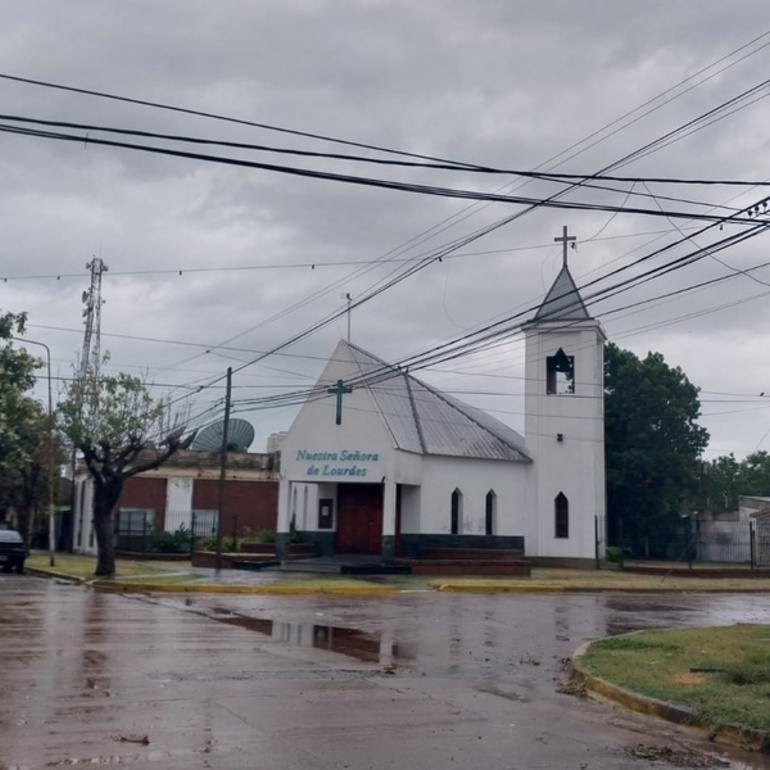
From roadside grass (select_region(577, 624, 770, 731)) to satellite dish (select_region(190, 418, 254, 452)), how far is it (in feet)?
131

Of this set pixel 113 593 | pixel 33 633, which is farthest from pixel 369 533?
pixel 33 633

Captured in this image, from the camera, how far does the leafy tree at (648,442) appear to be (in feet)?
183

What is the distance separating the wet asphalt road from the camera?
8.68 meters

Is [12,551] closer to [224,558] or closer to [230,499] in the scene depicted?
[224,558]


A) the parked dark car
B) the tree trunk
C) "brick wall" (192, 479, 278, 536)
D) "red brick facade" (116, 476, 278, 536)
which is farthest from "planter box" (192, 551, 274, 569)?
"brick wall" (192, 479, 278, 536)

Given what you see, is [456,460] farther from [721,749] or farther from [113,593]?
[721,749]

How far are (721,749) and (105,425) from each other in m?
23.8

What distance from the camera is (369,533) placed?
4062 centimetres

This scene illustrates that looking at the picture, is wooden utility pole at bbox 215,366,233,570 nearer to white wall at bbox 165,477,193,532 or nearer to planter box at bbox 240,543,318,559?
planter box at bbox 240,543,318,559

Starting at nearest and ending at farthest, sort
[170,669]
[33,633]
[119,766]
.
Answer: [119,766]
[170,669]
[33,633]

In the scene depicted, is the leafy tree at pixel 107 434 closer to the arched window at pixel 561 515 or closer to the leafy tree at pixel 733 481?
the arched window at pixel 561 515

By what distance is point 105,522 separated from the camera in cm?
3081

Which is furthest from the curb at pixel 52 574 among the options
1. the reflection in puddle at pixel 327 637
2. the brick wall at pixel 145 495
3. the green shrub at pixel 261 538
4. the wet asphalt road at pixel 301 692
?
the brick wall at pixel 145 495

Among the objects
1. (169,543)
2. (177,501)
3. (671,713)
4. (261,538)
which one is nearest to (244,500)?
(177,501)
